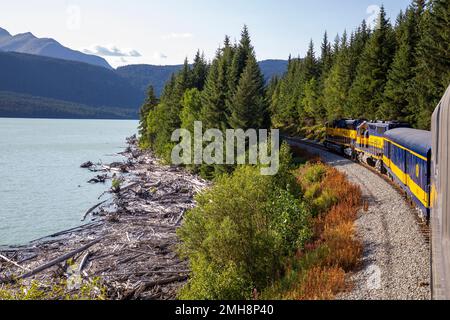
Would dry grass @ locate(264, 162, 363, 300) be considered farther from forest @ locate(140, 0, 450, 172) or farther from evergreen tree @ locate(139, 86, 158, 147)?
evergreen tree @ locate(139, 86, 158, 147)

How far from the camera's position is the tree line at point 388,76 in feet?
117

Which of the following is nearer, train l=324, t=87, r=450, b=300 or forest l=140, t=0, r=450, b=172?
train l=324, t=87, r=450, b=300

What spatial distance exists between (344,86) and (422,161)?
173 ft

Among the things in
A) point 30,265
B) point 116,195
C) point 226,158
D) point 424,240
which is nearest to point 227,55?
point 226,158

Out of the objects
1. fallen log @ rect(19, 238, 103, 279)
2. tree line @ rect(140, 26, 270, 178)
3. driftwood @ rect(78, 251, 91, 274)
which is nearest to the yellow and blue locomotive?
tree line @ rect(140, 26, 270, 178)

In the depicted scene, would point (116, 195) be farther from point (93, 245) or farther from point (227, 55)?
point (227, 55)

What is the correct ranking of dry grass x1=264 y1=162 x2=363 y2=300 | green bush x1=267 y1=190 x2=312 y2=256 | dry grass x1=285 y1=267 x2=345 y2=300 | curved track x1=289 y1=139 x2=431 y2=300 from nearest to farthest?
curved track x1=289 y1=139 x2=431 y2=300, dry grass x1=285 y1=267 x2=345 y2=300, dry grass x1=264 y1=162 x2=363 y2=300, green bush x1=267 y1=190 x2=312 y2=256

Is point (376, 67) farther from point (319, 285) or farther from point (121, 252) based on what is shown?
point (319, 285)

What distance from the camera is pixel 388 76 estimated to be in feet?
159

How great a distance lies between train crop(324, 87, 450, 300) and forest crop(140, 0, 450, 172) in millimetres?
6111

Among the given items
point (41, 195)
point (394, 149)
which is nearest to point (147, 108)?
point (41, 195)

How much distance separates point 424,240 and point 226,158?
25.8 meters

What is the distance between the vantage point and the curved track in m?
11.6

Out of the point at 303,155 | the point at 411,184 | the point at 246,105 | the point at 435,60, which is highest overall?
the point at 435,60
